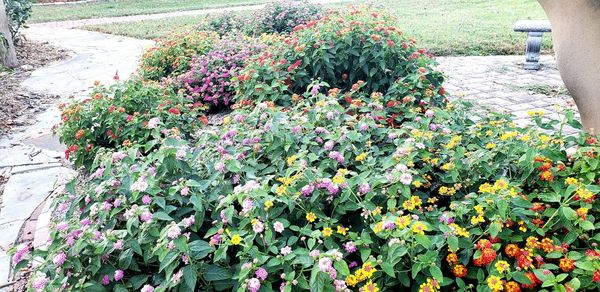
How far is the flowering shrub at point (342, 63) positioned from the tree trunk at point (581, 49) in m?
1.32

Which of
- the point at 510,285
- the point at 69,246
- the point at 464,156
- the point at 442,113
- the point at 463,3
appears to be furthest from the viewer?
the point at 463,3

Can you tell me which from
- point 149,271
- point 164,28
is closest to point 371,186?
point 149,271

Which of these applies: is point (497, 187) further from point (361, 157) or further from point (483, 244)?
point (361, 157)

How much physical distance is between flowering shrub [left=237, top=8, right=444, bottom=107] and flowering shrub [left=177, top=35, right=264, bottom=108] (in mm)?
643

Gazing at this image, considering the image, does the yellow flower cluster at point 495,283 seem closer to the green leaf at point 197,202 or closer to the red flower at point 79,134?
the green leaf at point 197,202

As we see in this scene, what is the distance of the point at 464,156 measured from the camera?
2316 millimetres

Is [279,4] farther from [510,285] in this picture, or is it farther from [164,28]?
[510,285]

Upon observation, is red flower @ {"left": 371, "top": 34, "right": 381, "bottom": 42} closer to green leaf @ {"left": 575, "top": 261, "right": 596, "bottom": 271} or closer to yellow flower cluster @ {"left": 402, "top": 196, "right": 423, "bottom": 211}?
yellow flower cluster @ {"left": 402, "top": 196, "right": 423, "bottom": 211}

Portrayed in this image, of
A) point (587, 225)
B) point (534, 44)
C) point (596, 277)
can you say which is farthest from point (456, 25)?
point (596, 277)

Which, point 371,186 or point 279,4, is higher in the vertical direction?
point 279,4

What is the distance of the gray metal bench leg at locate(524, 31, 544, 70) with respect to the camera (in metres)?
6.49

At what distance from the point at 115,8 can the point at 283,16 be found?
1149 cm

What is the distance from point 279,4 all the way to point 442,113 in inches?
228

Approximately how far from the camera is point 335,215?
6.60 ft
